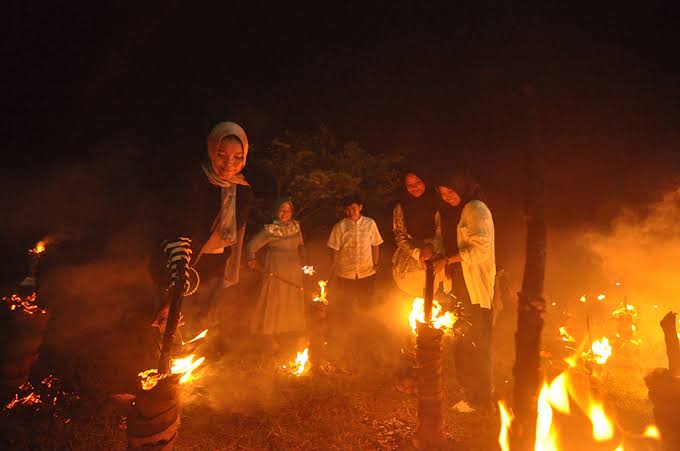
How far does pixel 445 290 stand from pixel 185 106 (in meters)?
9.29

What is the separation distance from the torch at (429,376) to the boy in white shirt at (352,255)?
358 cm

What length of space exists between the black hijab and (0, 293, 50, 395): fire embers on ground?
5.69m

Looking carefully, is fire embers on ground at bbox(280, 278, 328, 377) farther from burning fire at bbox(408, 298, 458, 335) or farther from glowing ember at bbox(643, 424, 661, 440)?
glowing ember at bbox(643, 424, 661, 440)

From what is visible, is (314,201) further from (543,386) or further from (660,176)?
(660,176)

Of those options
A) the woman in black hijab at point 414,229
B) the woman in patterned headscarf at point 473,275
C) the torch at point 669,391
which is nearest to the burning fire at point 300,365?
the woman in black hijab at point 414,229

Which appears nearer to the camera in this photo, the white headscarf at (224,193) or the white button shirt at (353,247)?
the white headscarf at (224,193)

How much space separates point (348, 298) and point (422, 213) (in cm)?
257

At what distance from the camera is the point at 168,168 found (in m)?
9.16

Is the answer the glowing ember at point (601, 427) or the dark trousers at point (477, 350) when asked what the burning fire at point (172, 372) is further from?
the dark trousers at point (477, 350)

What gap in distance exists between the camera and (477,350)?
15.9ft

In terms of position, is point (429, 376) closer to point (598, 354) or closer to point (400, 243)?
point (400, 243)

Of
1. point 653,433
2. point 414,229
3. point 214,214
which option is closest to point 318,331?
point 414,229

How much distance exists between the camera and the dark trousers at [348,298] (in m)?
7.25

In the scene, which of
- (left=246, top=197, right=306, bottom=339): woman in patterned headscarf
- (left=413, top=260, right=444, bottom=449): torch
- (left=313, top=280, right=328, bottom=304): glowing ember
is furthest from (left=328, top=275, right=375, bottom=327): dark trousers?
(left=413, top=260, right=444, bottom=449): torch
